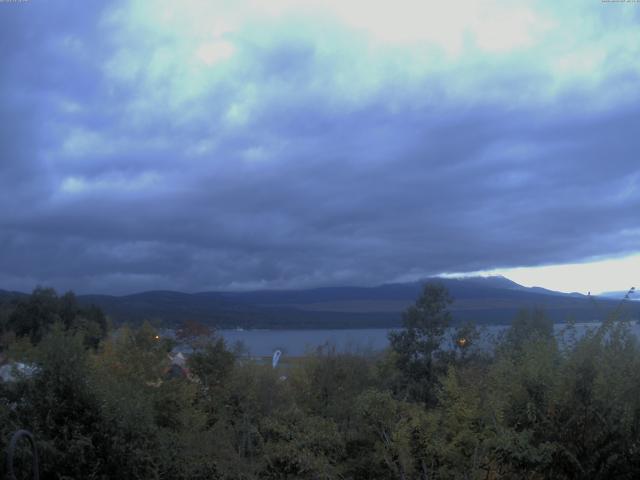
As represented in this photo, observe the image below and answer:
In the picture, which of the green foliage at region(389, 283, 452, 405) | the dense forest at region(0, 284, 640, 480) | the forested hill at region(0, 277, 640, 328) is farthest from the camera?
the forested hill at region(0, 277, 640, 328)

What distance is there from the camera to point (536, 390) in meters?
7.79

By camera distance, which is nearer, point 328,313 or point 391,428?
point 391,428

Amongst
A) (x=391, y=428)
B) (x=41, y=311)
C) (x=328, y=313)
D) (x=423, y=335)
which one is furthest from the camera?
(x=328, y=313)

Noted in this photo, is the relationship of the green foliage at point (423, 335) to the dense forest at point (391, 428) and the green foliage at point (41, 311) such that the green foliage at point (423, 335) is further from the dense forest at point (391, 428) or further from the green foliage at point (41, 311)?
the green foliage at point (41, 311)

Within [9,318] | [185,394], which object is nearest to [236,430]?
[185,394]

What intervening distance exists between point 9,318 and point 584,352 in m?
47.5

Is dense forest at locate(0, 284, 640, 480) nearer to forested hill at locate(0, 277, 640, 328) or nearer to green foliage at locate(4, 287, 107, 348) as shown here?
forested hill at locate(0, 277, 640, 328)

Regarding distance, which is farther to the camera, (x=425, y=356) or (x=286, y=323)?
(x=286, y=323)

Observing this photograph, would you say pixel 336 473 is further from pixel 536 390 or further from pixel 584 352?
pixel 584 352

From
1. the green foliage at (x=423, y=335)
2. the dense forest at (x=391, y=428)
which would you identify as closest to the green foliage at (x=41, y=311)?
the green foliage at (x=423, y=335)

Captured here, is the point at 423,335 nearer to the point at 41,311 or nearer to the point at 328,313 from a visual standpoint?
the point at 41,311

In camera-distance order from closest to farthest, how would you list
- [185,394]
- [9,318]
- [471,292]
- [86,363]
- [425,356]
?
1. [86,363]
2. [185,394]
3. [425,356]
4. [9,318]
5. [471,292]

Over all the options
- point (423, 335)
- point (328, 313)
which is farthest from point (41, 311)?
point (328, 313)

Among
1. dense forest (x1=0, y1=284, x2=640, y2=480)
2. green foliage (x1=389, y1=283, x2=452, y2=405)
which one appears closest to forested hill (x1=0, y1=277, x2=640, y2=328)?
green foliage (x1=389, y1=283, x2=452, y2=405)
